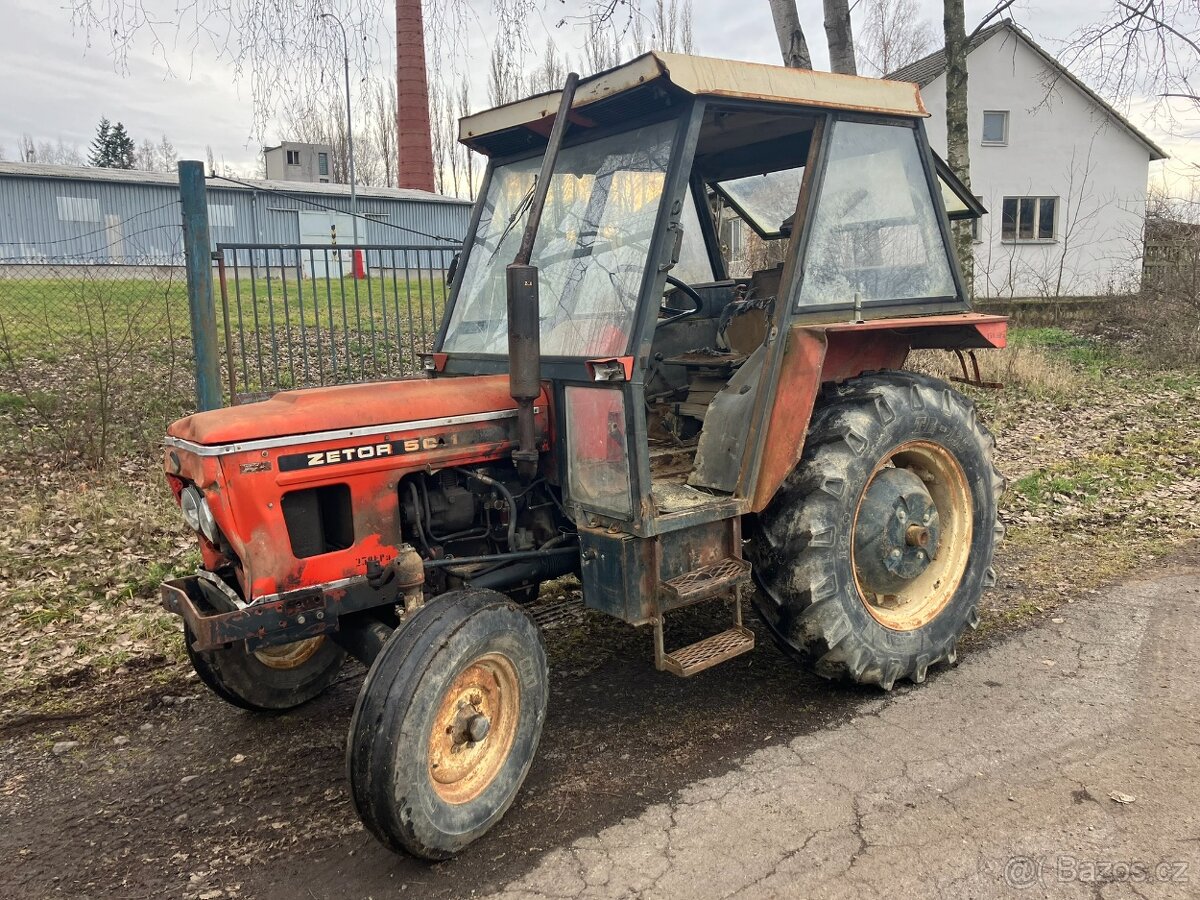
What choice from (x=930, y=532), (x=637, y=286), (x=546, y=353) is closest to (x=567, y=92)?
(x=637, y=286)

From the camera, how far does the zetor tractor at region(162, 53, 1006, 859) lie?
9.32 ft

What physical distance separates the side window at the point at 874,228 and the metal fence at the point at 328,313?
13.5 feet

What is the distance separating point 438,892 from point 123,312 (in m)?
6.49

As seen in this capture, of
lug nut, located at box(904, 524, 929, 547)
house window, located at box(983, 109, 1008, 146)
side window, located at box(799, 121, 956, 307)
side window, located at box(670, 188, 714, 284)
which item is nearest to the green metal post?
side window, located at box(670, 188, 714, 284)

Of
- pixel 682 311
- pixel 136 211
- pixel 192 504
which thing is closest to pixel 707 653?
pixel 192 504

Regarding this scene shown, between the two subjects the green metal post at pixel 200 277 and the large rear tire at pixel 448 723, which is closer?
the large rear tire at pixel 448 723

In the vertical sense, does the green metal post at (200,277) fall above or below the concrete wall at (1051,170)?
below

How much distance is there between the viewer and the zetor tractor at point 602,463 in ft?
9.32

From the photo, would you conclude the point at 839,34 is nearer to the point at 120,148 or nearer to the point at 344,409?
the point at 344,409

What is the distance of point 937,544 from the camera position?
4.04 m

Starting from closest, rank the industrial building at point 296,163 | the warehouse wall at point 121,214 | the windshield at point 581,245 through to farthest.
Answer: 1. the windshield at point 581,245
2. the warehouse wall at point 121,214
3. the industrial building at point 296,163

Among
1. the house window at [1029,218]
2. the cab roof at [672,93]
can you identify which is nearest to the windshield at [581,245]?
the cab roof at [672,93]

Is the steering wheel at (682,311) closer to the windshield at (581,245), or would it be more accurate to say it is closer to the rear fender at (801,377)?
the windshield at (581,245)

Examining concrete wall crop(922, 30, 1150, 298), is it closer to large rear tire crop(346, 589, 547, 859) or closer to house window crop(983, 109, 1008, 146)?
house window crop(983, 109, 1008, 146)
